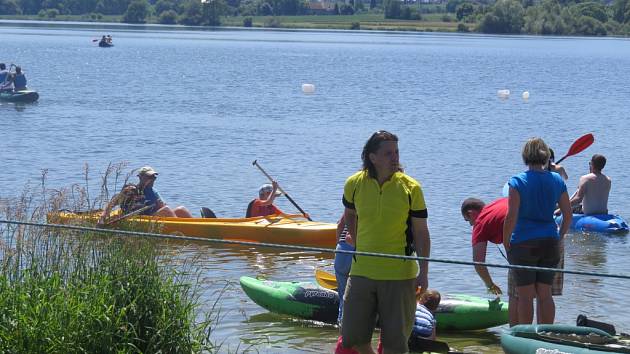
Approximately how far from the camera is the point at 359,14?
15275cm

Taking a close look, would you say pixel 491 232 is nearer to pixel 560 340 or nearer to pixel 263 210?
pixel 560 340

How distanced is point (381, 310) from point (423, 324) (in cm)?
147

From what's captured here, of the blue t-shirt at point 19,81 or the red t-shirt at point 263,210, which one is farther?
the blue t-shirt at point 19,81

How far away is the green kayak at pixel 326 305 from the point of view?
9.04 meters

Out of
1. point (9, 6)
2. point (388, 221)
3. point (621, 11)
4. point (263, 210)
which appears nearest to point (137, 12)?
point (9, 6)

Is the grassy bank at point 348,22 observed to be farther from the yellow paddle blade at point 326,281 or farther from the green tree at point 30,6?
the yellow paddle blade at point 326,281

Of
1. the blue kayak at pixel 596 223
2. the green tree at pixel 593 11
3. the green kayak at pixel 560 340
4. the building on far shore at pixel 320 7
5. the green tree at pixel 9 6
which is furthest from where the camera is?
the green tree at pixel 9 6

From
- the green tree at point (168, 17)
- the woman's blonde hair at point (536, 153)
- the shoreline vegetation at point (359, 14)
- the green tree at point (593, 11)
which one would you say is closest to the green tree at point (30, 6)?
the shoreline vegetation at point (359, 14)

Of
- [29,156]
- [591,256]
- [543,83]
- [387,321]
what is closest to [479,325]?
[387,321]

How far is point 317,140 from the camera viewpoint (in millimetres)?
28062

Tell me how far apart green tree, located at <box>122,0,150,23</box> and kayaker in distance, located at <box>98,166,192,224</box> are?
133871mm

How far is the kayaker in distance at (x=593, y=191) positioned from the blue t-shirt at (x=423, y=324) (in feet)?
20.0

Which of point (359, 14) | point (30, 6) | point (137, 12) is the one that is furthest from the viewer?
point (30, 6)

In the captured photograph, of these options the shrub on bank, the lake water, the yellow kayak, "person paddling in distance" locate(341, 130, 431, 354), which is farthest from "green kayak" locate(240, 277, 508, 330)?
the yellow kayak
